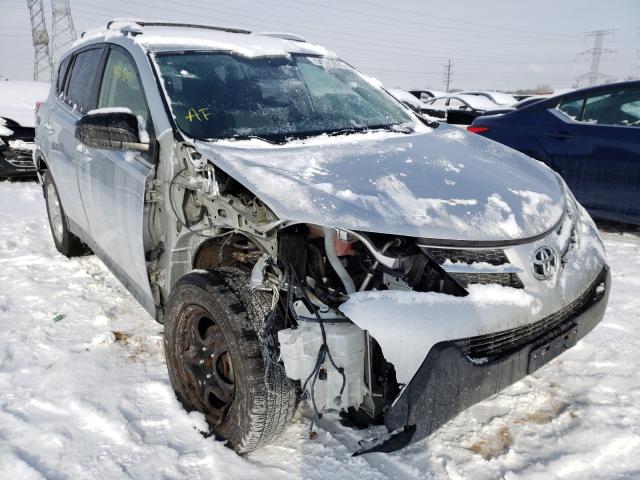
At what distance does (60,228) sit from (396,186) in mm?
3502

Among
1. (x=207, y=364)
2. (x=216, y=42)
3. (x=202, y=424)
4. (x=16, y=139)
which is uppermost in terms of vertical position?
(x=216, y=42)

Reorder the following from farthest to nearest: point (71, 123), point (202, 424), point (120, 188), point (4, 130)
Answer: point (4, 130) < point (71, 123) < point (120, 188) < point (202, 424)

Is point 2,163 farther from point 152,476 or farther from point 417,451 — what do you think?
point 417,451

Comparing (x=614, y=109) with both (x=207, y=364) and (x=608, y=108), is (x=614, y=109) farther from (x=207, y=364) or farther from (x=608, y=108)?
(x=207, y=364)

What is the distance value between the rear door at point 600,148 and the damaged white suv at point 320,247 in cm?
237

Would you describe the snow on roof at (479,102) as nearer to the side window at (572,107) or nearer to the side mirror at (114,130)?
the side window at (572,107)

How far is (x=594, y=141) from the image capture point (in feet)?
15.4

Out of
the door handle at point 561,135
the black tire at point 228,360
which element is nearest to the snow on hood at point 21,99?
the black tire at point 228,360

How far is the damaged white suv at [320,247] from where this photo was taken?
1.73 m

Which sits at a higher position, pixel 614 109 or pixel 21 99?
pixel 614 109

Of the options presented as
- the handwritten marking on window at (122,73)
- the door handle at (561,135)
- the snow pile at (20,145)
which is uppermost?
the handwritten marking on window at (122,73)

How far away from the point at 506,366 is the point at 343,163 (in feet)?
3.21

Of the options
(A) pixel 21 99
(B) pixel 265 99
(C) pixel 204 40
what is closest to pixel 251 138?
(B) pixel 265 99

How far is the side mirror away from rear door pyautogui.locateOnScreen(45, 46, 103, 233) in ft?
3.06
